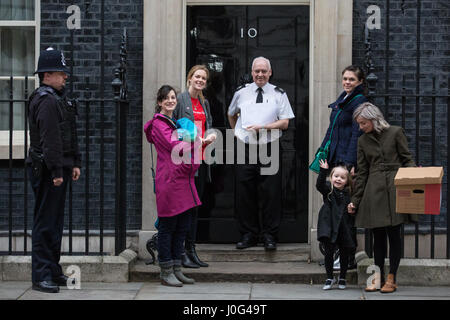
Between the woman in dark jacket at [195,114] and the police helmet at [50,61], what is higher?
the police helmet at [50,61]

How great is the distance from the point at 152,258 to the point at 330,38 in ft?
8.91

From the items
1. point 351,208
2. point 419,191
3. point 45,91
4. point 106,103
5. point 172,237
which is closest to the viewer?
point 419,191

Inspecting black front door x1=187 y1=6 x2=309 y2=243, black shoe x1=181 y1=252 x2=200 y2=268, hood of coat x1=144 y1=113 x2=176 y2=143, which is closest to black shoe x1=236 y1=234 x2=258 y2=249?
black front door x1=187 y1=6 x2=309 y2=243

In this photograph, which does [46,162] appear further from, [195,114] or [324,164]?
[324,164]

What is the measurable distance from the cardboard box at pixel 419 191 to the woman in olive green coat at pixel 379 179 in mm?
201

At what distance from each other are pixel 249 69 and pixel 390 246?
2587 mm

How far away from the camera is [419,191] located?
6.83 m

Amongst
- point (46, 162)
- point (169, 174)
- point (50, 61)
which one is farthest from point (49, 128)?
point (169, 174)

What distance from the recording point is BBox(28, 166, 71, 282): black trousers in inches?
277

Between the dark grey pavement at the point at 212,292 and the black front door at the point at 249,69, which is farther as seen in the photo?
the black front door at the point at 249,69

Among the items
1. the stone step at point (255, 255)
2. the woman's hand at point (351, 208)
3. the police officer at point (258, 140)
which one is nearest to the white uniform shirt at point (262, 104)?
the police officer at point (258, 140)

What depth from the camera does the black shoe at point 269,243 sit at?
27.4ft

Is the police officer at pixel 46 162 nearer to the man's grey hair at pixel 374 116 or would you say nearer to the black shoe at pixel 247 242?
the black shoe at pixel 247 242
